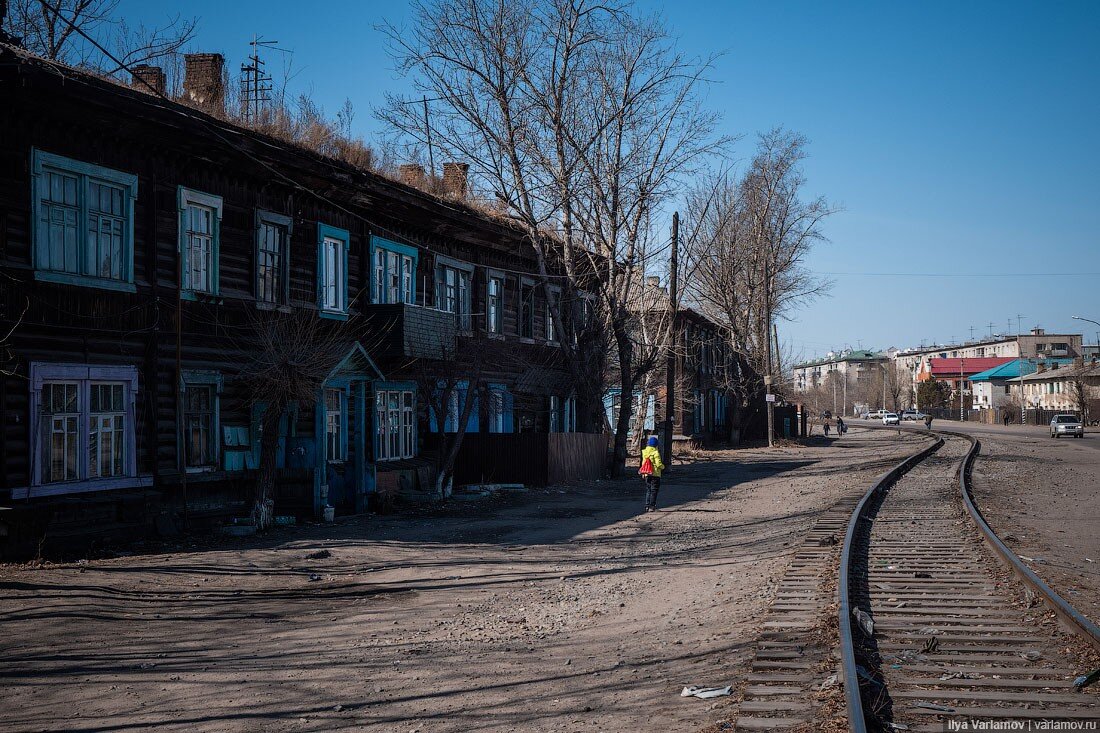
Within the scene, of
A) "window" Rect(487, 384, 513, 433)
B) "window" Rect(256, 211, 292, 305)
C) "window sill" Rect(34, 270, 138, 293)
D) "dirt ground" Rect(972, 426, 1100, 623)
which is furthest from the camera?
"window" Rect(487, 384, 513, 433)

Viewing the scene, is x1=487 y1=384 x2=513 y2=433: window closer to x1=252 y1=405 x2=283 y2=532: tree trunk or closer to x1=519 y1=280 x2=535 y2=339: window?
x1=519 y1=280 x2=535 y2=339: window

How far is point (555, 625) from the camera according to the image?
31.1ft

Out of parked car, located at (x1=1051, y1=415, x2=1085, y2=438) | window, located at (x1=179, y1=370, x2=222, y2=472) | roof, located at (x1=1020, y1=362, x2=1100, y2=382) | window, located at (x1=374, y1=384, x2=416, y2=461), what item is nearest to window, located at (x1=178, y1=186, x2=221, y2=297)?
window, located at (x1=179, y1=370, x2=222, y2=472)

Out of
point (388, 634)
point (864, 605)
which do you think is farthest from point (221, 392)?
point (864, 605)

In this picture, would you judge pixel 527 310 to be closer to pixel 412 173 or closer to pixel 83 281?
pixel 412 173

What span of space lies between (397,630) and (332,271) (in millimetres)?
12095

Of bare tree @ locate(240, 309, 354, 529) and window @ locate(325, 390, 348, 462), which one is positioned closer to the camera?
bare tree @ locate(240, 309, 354, 529)

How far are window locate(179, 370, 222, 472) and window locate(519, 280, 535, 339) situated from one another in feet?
43.7

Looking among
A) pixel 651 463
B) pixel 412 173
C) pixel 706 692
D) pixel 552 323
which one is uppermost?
pixel 412 173

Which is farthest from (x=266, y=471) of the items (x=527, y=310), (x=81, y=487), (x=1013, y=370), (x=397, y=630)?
(x=1013, y=370)

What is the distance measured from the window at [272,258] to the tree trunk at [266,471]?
2676 mm

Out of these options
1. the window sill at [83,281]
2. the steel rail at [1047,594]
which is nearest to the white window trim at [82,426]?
the window sill at [83,281]

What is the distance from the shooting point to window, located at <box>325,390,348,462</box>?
19.7 m

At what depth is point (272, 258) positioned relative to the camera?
1825 centimetres
